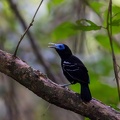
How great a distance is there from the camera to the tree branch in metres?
1.80

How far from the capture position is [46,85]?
5.94 feet

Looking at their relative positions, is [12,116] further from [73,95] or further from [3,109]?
[73,95]

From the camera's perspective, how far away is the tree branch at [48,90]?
1.80 meters

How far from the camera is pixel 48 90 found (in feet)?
5.91

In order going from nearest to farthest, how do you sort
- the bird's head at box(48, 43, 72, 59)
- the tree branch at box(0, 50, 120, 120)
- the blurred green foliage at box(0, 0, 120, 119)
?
the tree branch at box(0, 50, 120, 120) < the bird's head at box(48, 43, 72, 59) < the blurred green foliage at box(0, 0, 120, 119)

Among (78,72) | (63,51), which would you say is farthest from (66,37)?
(78,72)

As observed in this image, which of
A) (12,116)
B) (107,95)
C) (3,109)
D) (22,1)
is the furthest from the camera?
(22,1)

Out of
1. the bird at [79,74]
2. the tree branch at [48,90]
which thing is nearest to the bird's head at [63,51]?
the bird at [79,74]

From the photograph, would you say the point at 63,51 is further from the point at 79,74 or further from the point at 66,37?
the point at 66,37

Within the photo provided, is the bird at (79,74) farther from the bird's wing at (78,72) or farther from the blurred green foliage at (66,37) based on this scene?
the blurred green foliage at (66,37)

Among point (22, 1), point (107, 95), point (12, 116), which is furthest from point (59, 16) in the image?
point (107, 95)

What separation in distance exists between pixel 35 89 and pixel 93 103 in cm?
28

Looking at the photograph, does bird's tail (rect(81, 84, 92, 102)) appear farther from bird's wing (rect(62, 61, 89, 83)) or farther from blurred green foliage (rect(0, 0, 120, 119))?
blurred green foliage (rect(0, 0, 120, 119))

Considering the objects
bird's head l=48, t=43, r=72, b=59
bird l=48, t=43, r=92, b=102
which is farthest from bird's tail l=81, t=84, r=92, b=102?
bird's head l=48, t=43, r=72, b=59
